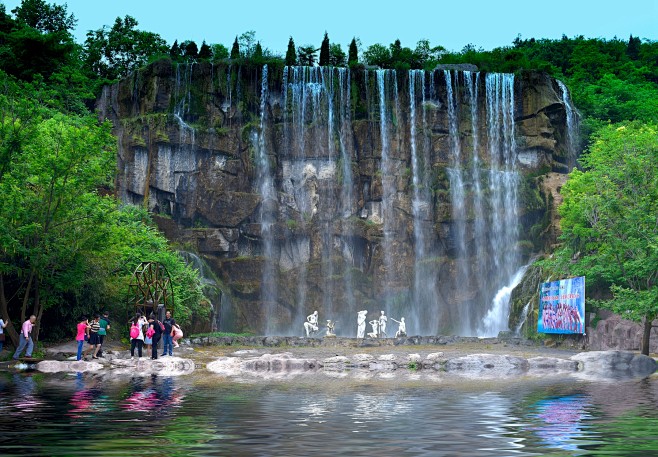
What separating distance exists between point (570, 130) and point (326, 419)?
5103 centimetres

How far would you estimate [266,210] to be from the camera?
184 ft

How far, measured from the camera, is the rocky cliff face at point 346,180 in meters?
54.6

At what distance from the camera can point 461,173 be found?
186ft

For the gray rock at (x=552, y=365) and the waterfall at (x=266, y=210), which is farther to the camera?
the waterfall at (x=266, y=210)

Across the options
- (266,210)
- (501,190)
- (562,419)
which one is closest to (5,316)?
(562,419)

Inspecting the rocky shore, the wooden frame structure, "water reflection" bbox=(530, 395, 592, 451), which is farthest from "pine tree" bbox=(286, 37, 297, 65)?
"water reflection" bbox=(530, 395, 592, 451)

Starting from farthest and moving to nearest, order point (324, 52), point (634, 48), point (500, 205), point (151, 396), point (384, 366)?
point (634, 48), point (324, 52), point (500, 205), point (384, 366), point (151, 396)

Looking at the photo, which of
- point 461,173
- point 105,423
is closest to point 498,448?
point 105,423

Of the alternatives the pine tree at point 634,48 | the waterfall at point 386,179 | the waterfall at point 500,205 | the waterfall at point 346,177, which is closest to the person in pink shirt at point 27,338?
the waterfall at point 346,177

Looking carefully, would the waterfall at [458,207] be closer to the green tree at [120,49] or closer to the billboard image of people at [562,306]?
the billboard image of people at [562,306]

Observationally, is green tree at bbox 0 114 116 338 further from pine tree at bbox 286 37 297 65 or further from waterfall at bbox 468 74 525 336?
pine tree at bbox 286 37 297 65

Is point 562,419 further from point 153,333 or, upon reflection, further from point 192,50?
point 192,50

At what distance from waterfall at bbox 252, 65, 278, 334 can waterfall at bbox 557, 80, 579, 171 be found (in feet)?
73.1

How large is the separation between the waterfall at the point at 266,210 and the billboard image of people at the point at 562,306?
2061cm
